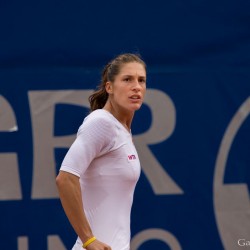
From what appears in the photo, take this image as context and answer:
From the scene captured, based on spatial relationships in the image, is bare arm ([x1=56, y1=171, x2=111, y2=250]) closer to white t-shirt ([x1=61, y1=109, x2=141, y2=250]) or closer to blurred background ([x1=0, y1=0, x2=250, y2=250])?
white t-shirt ([x1=61, y1=109, x2=141, y2=250])

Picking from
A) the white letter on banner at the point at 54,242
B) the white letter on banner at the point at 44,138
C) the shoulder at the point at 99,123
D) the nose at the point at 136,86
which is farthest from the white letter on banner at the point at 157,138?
the shoulder at the point at 99,123

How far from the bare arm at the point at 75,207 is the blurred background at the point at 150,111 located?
4.74ft

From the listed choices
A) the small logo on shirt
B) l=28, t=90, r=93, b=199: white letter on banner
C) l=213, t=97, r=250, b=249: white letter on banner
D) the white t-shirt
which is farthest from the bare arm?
l=213, t=97, r=250, b=249: white letter on banner

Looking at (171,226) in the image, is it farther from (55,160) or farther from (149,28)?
(149,28)

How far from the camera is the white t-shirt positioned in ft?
9.00

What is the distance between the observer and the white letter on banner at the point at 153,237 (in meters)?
4.11

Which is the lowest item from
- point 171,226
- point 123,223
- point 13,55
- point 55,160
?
point 123,223

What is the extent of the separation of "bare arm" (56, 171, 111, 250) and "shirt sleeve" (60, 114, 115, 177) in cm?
4

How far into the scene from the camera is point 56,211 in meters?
4.07

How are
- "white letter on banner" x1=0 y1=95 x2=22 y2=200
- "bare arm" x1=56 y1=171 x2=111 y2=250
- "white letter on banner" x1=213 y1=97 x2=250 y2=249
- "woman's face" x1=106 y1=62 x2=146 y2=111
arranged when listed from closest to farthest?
"bare arm" x1=56 y1=171 x2=111 y2=250 → "woman's face" x1=106 y1=62 x2=146 y2=111 → "white letter on banner" x1=0 y1=95 x2=22 y2=200 → "white letter on banner" x1=213 y1=97 x2=250 y2=249

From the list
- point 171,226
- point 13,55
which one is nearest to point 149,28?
point 13,55

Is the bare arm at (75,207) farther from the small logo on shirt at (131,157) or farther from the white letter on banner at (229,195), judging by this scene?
the white letter on banner at (229,195)

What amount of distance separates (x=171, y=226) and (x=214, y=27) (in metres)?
1.14

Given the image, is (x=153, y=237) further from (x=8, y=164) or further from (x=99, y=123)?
(x=99, y=123)
